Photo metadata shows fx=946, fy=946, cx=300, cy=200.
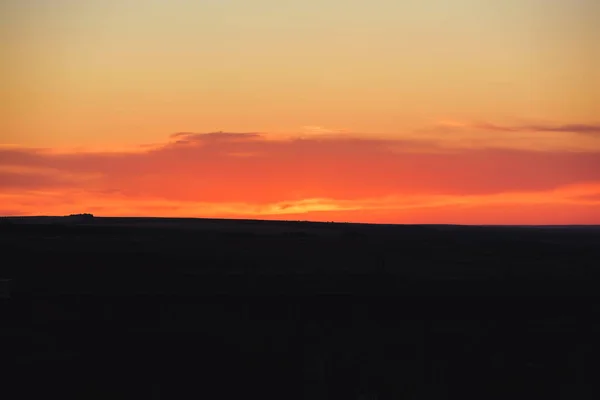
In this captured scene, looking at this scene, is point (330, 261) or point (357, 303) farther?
point (330, 261)

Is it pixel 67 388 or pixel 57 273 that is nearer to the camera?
pixel 67 388

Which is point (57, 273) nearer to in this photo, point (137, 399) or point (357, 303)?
point (357, 303)

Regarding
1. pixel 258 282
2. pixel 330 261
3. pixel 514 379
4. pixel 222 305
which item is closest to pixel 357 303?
pixel 222 305

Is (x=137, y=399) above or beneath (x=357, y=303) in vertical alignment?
beneath

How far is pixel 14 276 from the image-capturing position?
50.2 m

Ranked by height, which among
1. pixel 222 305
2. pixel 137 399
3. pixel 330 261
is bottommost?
pixel 137 399

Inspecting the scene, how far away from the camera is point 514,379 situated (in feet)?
78.7

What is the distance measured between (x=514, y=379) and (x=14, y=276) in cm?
3338

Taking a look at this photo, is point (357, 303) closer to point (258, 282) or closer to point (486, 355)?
point (486, 355)

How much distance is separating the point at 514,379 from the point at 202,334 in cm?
925

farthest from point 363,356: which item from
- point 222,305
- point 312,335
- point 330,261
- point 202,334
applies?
point 330,261

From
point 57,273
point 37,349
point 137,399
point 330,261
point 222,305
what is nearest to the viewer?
point 137,399

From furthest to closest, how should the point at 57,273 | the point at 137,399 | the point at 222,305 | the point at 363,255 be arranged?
1. the point at 363,255
2. the point at 57,273
3. the point at 222,305
4. the point at 137,399

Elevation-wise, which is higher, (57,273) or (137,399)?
(57,273)
